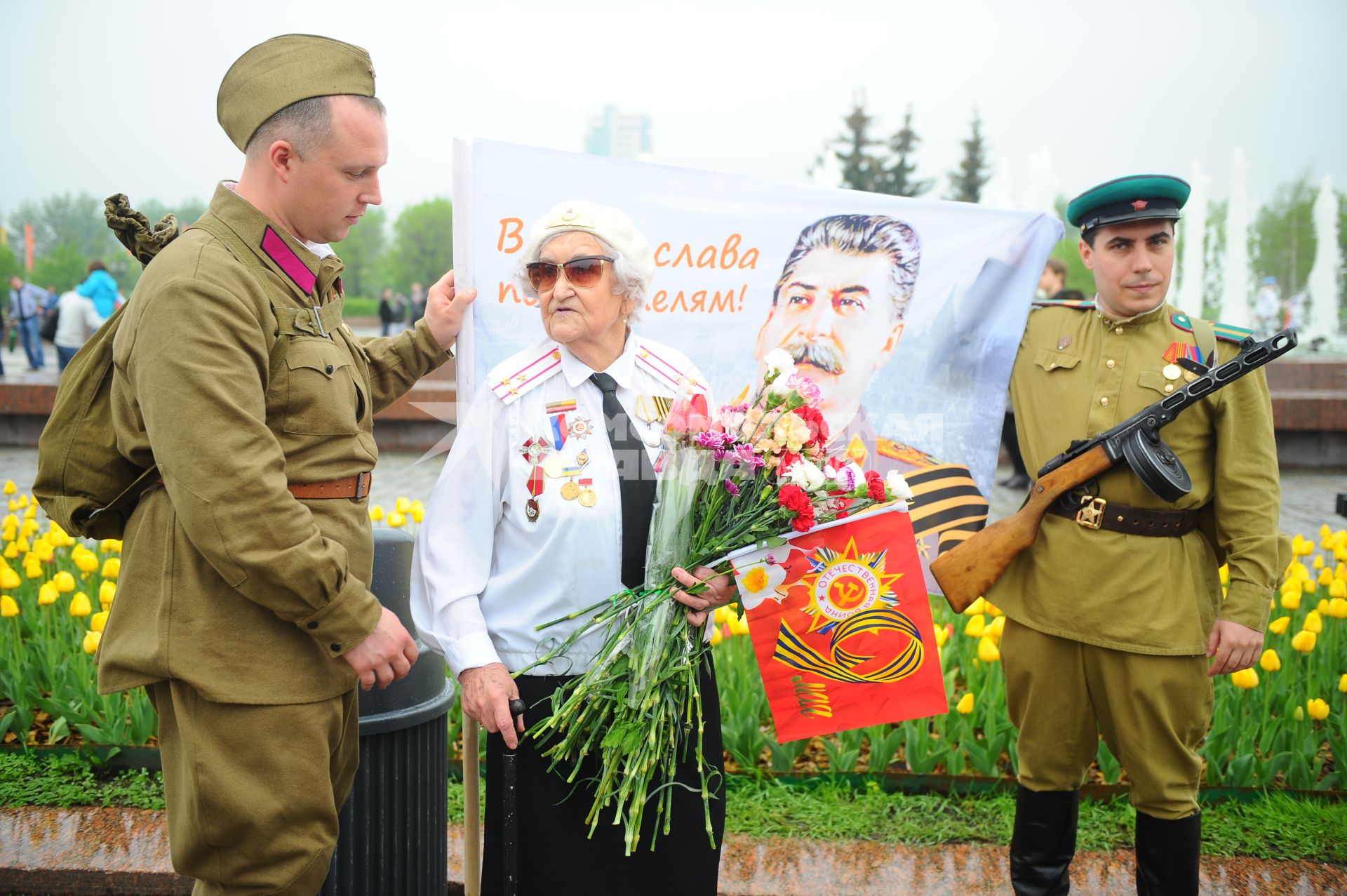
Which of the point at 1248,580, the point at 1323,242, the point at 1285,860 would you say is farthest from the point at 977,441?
the point at 1323,242

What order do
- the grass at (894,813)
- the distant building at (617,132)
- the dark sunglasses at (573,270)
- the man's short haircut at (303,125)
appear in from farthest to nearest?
the distant building at (617,132)
the grass at (894,813)
the dark sunglasses at (573,270)
the man's short haircut at (303,125)

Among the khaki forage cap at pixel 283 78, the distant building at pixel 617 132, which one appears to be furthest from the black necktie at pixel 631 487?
the distant building at pixel 617 132

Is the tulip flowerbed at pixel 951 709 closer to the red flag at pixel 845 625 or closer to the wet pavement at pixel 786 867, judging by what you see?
the wet pavement at pixel 786 867

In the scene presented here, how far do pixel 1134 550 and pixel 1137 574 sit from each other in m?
0.07

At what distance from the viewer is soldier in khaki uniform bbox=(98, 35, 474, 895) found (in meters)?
2.08

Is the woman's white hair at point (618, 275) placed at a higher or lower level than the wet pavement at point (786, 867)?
higher

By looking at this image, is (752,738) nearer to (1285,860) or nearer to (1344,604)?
(1285,860)

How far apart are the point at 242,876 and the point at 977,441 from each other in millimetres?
2578

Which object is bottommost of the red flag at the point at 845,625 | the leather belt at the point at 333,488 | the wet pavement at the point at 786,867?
the wet pavement at the point at 786,867

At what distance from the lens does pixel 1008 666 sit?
3.21m

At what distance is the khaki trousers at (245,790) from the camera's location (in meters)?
2.21

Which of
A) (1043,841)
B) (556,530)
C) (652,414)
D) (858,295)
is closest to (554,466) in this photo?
(556,530)

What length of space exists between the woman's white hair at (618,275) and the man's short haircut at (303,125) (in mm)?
532

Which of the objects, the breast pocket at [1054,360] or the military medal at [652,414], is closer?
the military medal at [652,414]
